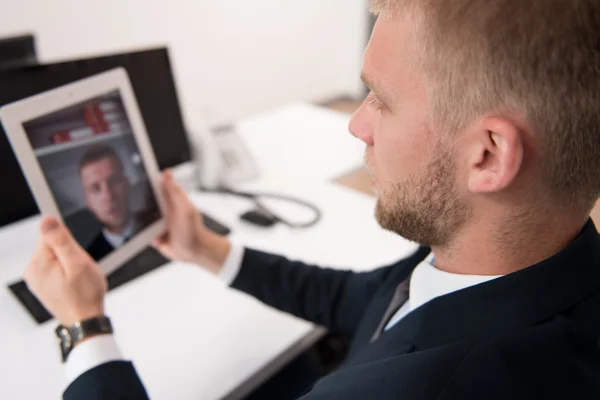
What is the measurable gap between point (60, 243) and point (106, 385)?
9.0 inches

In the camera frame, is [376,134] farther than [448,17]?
Yes

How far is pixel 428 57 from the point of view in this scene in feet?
1.81

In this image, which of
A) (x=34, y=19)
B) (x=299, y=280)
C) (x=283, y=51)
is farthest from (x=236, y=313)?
(x=283, y=51)

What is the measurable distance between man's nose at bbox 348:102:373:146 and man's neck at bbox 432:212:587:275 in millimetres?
187

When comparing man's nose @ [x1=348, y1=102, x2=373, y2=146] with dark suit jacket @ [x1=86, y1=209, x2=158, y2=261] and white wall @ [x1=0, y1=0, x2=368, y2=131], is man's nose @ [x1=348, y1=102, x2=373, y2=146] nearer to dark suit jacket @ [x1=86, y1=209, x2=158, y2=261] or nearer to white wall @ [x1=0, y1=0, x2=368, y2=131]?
dark suit jacket @ [x1=86, y1=209, x2=158, y2=261]

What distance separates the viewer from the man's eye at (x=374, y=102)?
2.08 ft

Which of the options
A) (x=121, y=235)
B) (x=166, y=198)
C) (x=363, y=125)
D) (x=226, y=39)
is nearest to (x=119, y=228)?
(x=121, y=235)

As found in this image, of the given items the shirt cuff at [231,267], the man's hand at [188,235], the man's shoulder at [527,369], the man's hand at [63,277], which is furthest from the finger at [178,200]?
the man's shoulder at [527,369]

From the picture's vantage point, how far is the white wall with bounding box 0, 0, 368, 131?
200cm

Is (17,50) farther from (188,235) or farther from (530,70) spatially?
(530,70)

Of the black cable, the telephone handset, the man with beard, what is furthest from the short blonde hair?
the telephone handset

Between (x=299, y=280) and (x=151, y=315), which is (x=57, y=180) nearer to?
(x=151, y=315)

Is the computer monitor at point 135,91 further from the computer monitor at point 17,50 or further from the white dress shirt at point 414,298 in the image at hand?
the white dress shirt at point 414,298

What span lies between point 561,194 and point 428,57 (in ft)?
0.74
